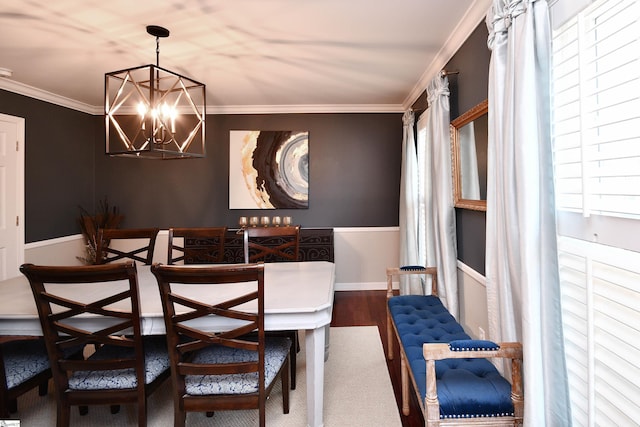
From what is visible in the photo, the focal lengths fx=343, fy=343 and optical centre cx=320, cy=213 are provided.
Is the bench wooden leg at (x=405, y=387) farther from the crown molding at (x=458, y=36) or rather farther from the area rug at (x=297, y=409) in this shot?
the crown molding at (x=458, y=36)

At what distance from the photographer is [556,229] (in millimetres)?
1380

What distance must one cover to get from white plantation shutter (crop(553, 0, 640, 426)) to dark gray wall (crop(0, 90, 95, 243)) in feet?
16.1

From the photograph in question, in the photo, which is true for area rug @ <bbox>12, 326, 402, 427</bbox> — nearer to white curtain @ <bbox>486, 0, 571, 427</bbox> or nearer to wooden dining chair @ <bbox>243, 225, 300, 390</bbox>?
wooden dining chair @ <bbox>243, 225, 300, 390</bbox>

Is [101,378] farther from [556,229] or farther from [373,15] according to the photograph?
[373,15]

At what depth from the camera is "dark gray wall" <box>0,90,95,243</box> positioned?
3.88m

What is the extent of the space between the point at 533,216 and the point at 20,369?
2.50 meters

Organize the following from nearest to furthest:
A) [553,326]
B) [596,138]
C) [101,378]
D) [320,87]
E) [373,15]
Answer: [596,138] < [553,326] < [101,378] < [373,15] < [320,87]

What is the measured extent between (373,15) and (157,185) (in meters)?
3.78

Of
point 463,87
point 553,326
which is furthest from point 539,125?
point 463,87

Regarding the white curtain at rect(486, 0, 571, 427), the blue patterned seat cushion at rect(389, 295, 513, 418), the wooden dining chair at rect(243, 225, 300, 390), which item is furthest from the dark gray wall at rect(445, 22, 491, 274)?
the wooden dining chair at rect(243, 225, 300, 390)

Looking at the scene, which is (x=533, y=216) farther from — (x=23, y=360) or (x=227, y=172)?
(x=227, y=172)

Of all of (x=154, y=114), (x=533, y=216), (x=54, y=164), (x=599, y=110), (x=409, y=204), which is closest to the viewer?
(x=599, y=110)

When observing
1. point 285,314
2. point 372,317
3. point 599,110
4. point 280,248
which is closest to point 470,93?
point 599,110

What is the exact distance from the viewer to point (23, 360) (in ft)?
5.77
